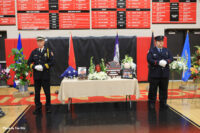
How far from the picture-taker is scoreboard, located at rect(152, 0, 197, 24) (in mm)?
8562

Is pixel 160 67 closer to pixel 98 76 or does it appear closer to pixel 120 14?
pixel 98 76

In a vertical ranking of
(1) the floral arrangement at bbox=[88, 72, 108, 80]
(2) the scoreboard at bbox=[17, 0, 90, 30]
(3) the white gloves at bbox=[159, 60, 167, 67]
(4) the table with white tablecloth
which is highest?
(2) the scoreboard at bbox=[17, 0, 90, 30]

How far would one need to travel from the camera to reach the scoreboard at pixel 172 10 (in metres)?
8.56

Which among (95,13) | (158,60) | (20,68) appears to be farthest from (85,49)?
(158,60)

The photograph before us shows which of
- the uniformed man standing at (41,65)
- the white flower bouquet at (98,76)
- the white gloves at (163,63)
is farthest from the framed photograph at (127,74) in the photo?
the uniformed man standing at (41,65)

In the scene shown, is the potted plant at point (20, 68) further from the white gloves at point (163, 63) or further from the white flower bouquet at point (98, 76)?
the white gloves at point (163, 63)

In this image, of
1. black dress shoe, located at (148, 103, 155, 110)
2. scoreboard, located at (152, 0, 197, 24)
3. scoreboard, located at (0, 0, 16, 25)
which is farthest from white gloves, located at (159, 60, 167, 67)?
scoreboard, located at (0, 0, 16, 25)

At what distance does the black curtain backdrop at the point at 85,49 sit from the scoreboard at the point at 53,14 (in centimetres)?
65

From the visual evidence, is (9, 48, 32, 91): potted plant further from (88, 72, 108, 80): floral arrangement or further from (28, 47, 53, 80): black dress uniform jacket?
(88, 72, 108, 80): floral arrangement

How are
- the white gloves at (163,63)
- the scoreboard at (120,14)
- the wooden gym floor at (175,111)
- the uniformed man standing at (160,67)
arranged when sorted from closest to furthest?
the wooden gym floor at (175,111), the white gloves at (163,63), the uniformed man standing at (160,67), the scoreboard at (120,14)

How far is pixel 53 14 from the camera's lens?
27.2 feet

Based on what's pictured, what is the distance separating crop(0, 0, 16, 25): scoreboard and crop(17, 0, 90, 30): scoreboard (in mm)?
245

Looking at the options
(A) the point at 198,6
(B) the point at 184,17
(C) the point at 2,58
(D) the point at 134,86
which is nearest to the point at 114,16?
(B) the point at 184,17

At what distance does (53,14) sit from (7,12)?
5.85 feet
